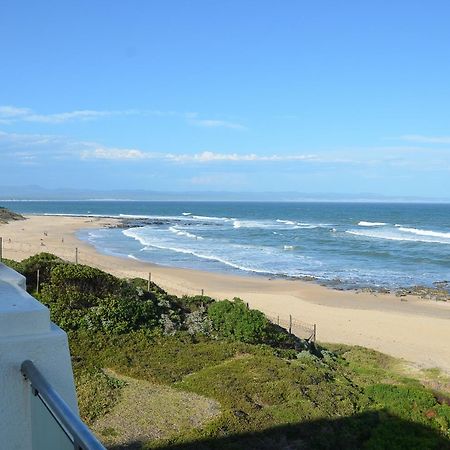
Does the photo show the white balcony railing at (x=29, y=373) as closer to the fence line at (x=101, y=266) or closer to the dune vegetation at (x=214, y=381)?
the dune vegetation at (x=214, y=381)

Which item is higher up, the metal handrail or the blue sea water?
the metal handrail

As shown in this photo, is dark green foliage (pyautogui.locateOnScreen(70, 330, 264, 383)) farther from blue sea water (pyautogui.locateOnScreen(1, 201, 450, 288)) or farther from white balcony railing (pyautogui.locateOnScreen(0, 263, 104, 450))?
blue sea water (pyautogui.locateOnScreen(1, 201, 450, 288))

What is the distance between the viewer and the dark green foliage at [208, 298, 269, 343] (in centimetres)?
1494

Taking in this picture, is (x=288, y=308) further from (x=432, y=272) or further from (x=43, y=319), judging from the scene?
(x=43, y=319)

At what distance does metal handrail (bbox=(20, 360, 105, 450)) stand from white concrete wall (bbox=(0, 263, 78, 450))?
2.3 inches

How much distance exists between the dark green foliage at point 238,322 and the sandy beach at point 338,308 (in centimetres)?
567

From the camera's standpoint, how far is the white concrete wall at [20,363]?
245 centimetres

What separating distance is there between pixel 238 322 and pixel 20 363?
13.0 m

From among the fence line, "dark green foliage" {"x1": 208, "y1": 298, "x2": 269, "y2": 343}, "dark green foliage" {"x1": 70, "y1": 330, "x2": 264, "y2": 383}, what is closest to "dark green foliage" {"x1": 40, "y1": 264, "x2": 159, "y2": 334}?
"dark green foliage" {"x1": 70, "y1": 330, "x2": 264, "y2": 383}

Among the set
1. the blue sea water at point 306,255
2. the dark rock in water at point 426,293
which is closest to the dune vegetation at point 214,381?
the dark rock in water at point 426,293

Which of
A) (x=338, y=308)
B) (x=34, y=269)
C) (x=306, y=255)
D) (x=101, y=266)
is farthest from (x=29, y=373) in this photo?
(x=306, y=255)

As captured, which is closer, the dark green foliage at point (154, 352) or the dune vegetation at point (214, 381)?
the dune vegetation at point (214, 381)

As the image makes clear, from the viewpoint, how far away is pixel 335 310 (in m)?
26.2

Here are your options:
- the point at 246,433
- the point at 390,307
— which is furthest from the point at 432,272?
the point at 246,433
